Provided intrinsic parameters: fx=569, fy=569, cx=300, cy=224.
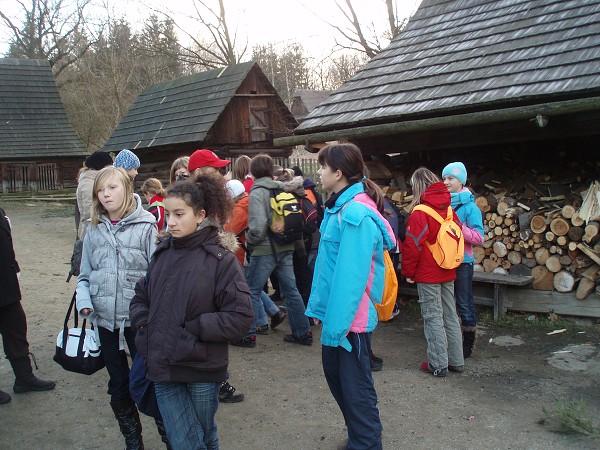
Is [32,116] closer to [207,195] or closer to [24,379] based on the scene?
[24,379]

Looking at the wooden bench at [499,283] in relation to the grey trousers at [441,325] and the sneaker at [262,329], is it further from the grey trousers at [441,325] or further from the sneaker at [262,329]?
the sneaker at [262,329]

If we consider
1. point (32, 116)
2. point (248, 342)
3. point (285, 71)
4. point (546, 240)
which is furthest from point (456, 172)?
point (285, 71)

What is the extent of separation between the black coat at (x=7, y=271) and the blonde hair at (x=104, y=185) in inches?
50.2

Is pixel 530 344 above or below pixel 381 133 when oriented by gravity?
below

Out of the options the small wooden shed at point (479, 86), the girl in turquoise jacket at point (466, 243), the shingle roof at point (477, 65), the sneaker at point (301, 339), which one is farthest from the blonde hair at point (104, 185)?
the shingle roof at point (477, 65)

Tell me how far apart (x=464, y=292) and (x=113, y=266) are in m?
3.18

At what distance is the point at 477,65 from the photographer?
7.20 meters

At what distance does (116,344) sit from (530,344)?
4.15 meters

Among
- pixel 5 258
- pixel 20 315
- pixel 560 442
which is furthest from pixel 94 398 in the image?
pixel 560 442

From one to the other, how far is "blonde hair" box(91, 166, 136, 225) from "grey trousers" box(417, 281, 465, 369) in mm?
2514

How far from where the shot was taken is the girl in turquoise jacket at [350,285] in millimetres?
3104

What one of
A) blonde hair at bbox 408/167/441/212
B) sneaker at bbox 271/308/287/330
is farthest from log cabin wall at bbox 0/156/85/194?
blonde hair at bbox 408/167/441/212

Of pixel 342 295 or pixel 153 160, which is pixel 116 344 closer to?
pixel 342 295

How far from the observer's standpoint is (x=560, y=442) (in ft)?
11.9
